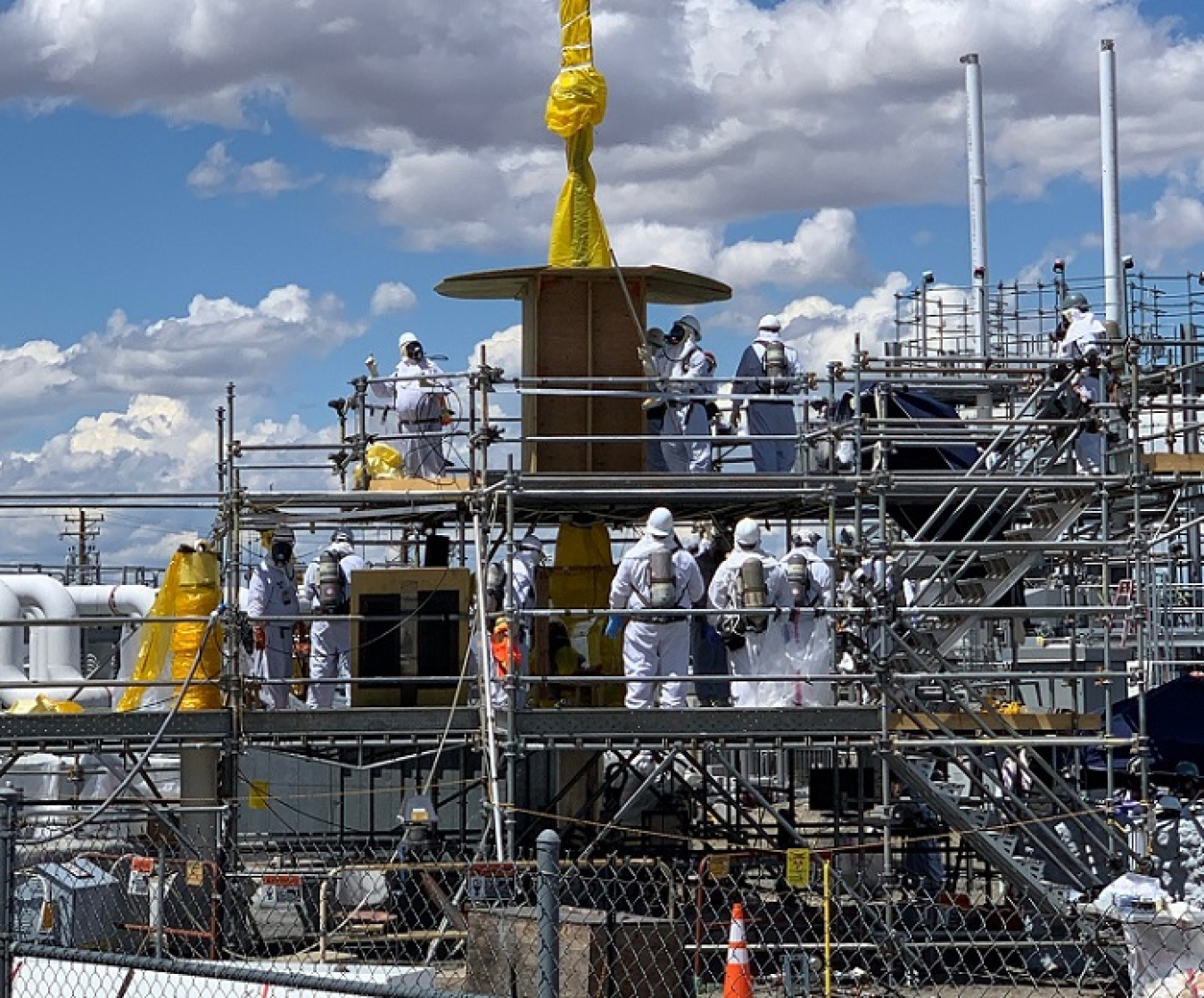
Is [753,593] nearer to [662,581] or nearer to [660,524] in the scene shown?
[662,581]

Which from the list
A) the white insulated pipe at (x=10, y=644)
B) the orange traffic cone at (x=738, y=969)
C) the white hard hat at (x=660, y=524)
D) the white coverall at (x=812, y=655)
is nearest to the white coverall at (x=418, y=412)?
the white hard hat at (x=660, y=524)

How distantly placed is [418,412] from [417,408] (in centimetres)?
4

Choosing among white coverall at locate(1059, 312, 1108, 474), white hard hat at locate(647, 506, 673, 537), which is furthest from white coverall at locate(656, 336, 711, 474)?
white coverall at locate(1059, 312, 1108, 474)

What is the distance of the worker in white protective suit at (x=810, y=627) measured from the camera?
17297 millimetres

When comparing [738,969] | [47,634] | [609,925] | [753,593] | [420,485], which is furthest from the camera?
[47,634]

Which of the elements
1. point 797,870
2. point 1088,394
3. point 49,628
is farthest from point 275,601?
point 49,628

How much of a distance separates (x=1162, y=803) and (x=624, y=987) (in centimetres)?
578

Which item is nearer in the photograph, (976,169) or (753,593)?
(753,593)

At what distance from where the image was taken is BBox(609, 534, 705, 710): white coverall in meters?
17.3

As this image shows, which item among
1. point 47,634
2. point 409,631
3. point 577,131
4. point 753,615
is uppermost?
point 577,131

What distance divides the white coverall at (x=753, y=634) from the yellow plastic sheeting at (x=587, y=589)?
2.54 m

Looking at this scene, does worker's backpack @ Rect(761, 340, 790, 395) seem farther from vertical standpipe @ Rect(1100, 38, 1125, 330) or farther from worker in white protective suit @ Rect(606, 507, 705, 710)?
vertical standpipe @ Rect(1100, 38, 1125, 330)

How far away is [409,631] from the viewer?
18844mm

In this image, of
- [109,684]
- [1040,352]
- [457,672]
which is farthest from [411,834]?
[1040,352]
